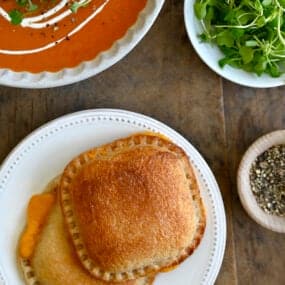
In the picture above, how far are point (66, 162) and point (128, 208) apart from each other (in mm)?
217

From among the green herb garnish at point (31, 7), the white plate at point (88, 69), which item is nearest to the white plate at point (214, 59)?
the white plate at point (88, 69)

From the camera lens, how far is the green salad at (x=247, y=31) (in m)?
1.91

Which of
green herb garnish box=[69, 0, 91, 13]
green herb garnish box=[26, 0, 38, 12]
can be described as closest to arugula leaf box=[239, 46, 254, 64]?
green herb garnish box=[69, 0, 91, 13]

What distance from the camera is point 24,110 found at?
78.0 inches

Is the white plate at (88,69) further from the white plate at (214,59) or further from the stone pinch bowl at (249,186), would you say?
the stone pinch bowl at (249,186)

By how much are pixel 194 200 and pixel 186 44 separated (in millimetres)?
433

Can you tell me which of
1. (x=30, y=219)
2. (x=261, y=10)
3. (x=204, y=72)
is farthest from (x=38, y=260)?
(x=261, y=10)

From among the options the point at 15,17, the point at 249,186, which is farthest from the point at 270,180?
the point at 15,17

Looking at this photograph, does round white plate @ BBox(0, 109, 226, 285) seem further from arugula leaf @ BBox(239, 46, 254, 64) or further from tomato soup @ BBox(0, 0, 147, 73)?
arugula leaf @ BBox(239, 46, 254, 64)

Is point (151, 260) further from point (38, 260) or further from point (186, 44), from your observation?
→ point (186, 44)

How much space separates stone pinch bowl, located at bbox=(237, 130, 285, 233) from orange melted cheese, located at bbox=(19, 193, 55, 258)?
52 centimetres

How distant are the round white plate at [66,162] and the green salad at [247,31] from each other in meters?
0.27

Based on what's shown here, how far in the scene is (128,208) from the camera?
6.11ft

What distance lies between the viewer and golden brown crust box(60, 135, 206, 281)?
186 centimetres
